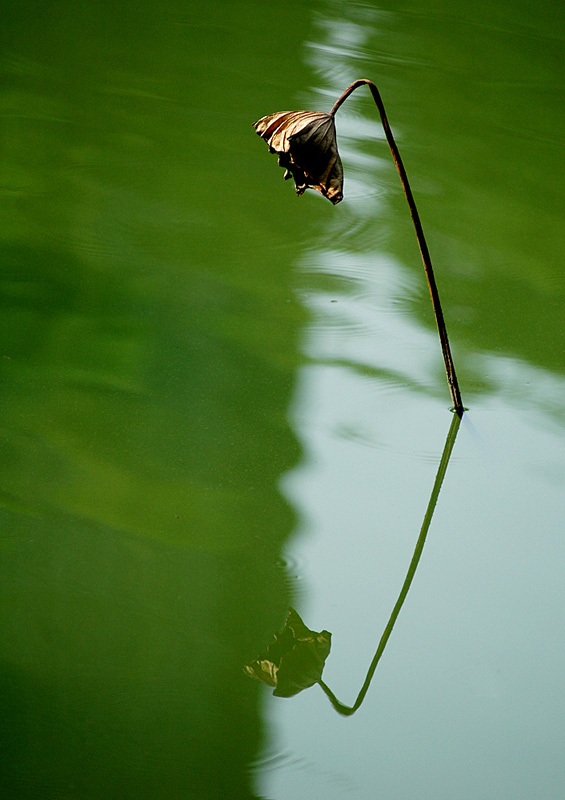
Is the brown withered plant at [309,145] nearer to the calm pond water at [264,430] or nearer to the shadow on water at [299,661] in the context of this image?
the calm pond water at [264,430]

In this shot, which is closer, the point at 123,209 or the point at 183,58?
the point at 123,209

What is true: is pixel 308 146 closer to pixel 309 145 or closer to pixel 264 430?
pixel 309 145

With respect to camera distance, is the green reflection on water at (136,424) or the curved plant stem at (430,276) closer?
the green reflection on water at (136,424)

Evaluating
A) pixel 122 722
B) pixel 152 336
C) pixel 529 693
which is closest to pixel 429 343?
pixel 152 336

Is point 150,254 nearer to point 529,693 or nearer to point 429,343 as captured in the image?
point 429,343

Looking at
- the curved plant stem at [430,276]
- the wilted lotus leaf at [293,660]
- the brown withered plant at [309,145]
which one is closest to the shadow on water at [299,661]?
the wilted lotus leaf at [293,660]

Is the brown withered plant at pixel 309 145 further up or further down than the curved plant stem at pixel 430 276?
further up

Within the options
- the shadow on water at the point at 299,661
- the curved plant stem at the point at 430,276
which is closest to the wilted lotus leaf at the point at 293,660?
the shadow on water at the point at 299,661

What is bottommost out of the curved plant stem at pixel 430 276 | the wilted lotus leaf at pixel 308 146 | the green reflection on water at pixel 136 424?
the green reflection on water at pixel 136 424

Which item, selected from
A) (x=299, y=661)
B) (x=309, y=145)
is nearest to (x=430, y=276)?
(x=309, y=145)
